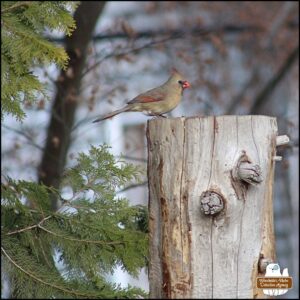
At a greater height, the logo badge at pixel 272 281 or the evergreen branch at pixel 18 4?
the evergreen branch at pixel 18 4

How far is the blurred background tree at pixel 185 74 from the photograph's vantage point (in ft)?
22.9

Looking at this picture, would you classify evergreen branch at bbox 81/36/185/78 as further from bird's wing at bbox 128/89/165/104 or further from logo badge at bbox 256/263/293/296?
logo badge at bbox 256/263/293/296

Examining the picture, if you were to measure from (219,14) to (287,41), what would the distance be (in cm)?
88

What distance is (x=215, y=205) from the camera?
3238 mm

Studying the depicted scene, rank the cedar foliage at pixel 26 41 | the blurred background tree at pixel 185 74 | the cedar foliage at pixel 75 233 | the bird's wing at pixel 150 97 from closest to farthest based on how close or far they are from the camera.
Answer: the cedar foliage at pixel 26 41
the cedar foliage at pixel 75 233
the bird's wing at pixel 150 97
the blurred background tree at pixel 185 74

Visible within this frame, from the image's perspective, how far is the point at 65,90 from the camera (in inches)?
270

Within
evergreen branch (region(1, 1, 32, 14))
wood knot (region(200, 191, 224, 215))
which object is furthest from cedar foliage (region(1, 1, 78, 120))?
wood knot (region(200, 191, 224, 215))

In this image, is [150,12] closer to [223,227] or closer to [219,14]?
[219,14]

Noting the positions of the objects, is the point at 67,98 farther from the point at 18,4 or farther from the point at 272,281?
the point at 272,281

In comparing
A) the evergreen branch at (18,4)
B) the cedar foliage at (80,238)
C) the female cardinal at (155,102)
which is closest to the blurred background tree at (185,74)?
the female cardinal at (155,102)

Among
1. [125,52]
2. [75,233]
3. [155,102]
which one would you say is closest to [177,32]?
[125,52]

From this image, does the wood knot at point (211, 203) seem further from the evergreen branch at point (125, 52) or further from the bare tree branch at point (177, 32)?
the evergreen branch at point (125, 52)

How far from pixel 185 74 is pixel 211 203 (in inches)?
239

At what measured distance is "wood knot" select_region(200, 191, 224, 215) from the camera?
3236mm
